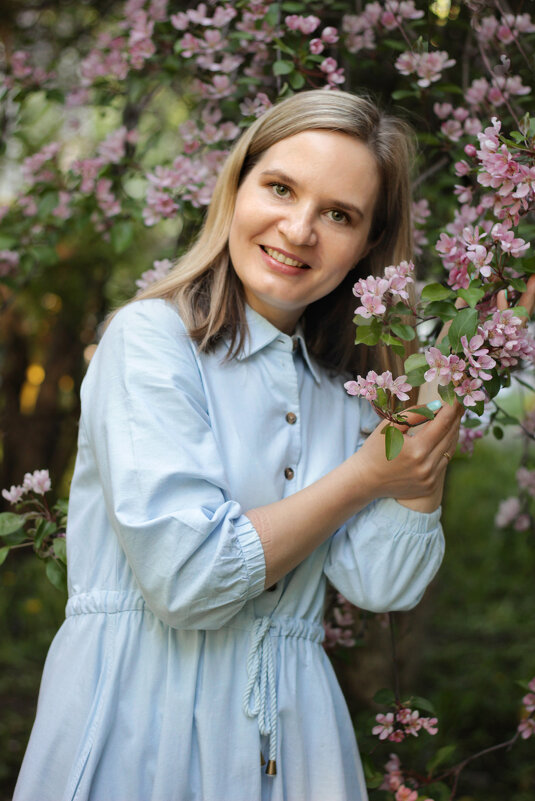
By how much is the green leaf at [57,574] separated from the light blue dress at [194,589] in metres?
0.24

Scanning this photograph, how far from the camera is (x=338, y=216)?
64.6 inches

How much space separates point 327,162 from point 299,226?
5.7 inches

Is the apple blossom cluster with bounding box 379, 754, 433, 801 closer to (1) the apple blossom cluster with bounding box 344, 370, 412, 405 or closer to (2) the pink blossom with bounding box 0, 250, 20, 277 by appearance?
(1) the apple blossom cluster with bounding box 344, 370, 412, 405

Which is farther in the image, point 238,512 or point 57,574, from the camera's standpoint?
point 57,574

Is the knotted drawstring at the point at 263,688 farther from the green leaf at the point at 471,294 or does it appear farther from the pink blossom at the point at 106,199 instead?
the pink blossom at the point at 106,199

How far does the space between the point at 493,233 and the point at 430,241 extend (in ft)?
2.64

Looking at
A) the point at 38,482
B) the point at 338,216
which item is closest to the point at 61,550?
the point at 38,482

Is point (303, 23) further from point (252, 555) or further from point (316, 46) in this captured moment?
point (252, 555)

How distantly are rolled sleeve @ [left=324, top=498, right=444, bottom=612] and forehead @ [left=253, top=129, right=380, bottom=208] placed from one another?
63cm

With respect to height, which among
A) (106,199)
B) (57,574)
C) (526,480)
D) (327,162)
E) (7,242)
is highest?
(327,162)

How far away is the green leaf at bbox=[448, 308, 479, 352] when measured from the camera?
1.28 metres

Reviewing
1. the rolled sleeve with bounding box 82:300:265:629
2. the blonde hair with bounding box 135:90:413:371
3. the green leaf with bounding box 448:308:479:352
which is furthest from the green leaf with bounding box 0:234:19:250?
the green leaf with bounding box 448:308:479:352

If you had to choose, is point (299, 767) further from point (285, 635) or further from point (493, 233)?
point (493, 233)

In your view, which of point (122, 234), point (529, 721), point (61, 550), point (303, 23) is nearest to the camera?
point (61, 550)
